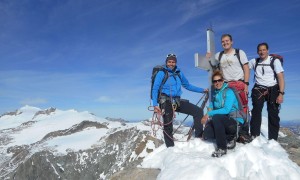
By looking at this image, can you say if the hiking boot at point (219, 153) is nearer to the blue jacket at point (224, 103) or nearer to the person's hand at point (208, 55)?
the blue jacket at point (224, 103)

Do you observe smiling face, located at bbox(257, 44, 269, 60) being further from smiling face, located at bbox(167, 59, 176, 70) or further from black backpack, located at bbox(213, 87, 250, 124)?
smiling face, located at bbox(167, 59, 176, 70)

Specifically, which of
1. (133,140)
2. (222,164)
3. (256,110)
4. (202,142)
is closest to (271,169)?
(222,164)

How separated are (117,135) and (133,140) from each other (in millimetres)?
16594

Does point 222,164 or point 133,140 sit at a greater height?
point 222,164

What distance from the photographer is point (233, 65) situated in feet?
41.5

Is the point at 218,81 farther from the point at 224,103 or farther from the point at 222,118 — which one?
the point at 222,118

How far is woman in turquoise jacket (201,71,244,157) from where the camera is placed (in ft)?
34.4

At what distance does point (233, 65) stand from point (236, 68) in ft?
0.52

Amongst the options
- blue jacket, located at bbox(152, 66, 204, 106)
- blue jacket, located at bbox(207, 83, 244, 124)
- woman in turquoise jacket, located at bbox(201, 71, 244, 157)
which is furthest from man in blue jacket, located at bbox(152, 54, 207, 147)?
blue jacket, located at bbox(207, 83, 244, 124)

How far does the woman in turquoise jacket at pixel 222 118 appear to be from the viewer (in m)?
10.5

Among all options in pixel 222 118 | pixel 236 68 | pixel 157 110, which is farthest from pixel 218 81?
pixel 157 110

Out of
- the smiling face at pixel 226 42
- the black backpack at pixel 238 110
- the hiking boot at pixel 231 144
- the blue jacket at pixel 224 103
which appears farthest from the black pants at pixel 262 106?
the hiking boot at pixel 231 144

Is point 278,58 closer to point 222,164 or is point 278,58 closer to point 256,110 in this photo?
point 256,110

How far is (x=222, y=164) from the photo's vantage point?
32.0ft
